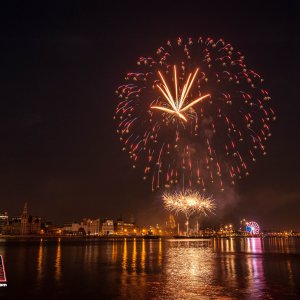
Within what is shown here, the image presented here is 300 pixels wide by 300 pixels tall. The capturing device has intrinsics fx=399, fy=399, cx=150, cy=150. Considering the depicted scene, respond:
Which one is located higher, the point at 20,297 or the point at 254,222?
the point at 254,222

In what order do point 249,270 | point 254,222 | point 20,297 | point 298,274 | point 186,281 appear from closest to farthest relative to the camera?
1. point 20,297
2. point 186,281
3. point 298,274
4. point 249,270
5. point 254,222

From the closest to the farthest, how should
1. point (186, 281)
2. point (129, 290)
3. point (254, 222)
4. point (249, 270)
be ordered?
point (129, 290) → point (186, 281) → point (249, 270) → point (254, 222)

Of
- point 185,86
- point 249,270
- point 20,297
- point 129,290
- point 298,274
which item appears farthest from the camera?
point 185,86

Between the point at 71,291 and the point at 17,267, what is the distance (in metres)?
11.4

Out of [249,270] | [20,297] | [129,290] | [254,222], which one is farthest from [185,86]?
[254,222]

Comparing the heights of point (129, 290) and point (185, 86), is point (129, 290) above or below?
below

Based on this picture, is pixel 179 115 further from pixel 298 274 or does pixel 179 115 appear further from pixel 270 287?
pixel 270 287

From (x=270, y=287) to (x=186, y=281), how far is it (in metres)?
3.87

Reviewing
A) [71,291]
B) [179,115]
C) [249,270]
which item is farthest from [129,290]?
[179,115]

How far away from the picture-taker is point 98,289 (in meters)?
17.4

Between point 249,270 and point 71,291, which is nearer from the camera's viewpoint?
point 71,291

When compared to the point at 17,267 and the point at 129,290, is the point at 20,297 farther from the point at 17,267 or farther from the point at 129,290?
the point at 17,267

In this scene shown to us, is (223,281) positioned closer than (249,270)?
Yes

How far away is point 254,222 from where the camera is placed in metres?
193
